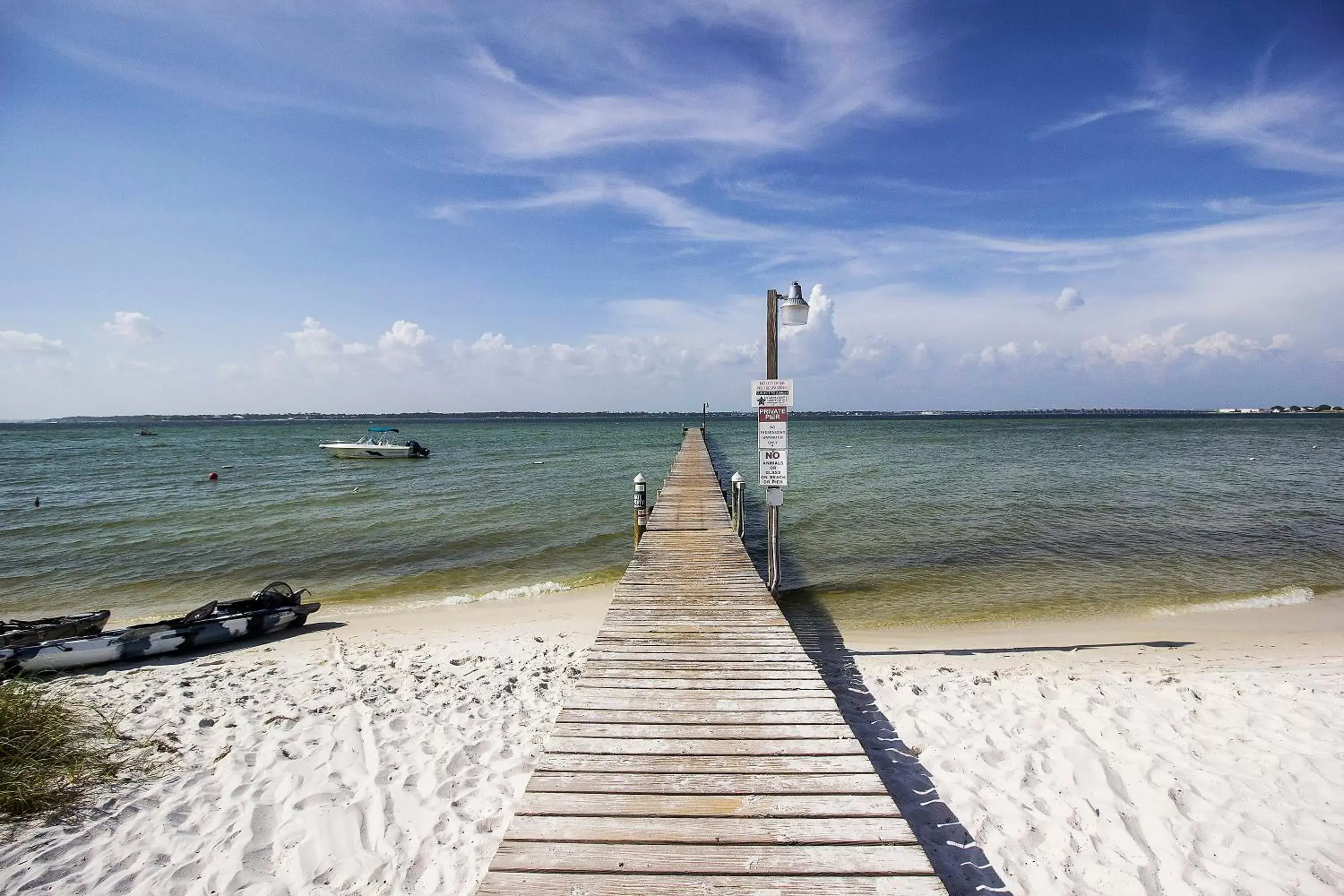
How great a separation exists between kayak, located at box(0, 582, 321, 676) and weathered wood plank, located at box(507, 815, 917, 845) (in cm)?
703

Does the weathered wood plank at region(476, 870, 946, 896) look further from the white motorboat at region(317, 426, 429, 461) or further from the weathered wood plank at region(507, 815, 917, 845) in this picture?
the white motorboat at region(317, 426, 429, 461)

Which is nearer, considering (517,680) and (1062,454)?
(517,680)

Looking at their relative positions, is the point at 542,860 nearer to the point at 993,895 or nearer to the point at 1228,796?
the point at 993,895

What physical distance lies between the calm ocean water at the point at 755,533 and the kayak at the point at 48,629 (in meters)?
2.28

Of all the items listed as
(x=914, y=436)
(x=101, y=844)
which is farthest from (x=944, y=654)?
(x=914, y=436)

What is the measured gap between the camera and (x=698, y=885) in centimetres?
273

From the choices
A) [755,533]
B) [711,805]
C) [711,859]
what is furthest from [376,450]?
[711,859]

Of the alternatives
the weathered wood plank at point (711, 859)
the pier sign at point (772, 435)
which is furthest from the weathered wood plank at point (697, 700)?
the pier sign at point (772, 435)

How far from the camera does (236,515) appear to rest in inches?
702

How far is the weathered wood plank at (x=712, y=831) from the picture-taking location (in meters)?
3.00

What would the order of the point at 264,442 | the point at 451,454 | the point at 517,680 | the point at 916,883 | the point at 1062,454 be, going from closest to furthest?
the point at 916,883 → the point at 517,680 → the point at 1062,454 → the point at 451,454 → the point at 264,442

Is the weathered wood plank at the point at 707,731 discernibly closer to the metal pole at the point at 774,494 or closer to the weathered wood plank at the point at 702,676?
the weathered wood plank at the point at 702,676

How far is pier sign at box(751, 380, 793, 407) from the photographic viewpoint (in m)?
7.68

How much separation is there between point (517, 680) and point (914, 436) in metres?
A: 65.9
